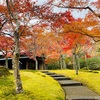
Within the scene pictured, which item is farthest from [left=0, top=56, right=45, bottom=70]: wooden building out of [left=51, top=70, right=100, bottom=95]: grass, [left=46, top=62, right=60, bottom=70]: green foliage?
[left=51, top=70, right=100, bottom=95]: grass

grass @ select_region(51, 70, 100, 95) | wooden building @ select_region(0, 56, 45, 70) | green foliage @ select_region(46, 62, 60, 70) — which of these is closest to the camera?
grass @ select_region(51, 70, 100, 95)

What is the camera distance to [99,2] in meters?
14.9

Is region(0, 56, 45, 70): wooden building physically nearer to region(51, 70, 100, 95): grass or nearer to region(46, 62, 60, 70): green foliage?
region(46, 62, 60, 70): green foliage

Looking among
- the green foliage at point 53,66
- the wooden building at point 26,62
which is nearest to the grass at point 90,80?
the wooden building at point 26,62

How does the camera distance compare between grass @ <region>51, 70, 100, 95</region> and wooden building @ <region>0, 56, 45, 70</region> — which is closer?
grass @ <region>51, 70, 100, 95</region>

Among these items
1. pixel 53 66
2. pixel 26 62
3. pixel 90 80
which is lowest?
pixel 90 80

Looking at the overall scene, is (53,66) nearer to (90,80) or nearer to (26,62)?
(26,62)

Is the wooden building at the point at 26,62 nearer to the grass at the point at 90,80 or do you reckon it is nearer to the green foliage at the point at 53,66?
the green foliage at the point at 53,66

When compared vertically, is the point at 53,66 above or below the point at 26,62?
below

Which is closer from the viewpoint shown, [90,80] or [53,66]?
[90,80]

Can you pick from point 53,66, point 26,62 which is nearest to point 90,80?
point 26,62

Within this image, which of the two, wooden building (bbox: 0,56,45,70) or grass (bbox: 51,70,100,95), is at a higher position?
wooden building (bbox: 0,56,45,70)

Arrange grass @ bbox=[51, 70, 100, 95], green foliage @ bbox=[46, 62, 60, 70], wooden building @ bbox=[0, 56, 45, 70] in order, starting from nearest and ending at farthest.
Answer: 1. grass @ bbox=[51, 70, 100, 95]
2. wooden building @ bbox=[0, 56, 45, 70]
3. green foliage @ bbox=[46, 62, 60, 70]

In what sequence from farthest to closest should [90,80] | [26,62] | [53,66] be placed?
[53,66] → [26,62] → [90,80]
